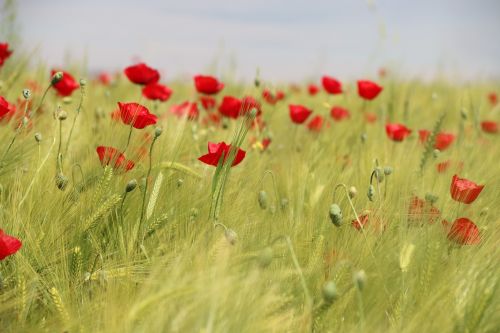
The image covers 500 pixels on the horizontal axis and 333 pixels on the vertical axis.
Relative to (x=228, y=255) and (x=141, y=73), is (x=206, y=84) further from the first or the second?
(x=228, y=255)

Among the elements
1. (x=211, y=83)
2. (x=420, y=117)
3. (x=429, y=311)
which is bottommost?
(x=420, y=117)

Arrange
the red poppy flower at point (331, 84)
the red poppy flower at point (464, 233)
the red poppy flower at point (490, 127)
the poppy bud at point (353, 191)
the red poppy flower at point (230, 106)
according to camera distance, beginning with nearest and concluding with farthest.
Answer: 1. the red poppy flower at point (464, 233)
2. the poppy bud at point (353, 191)
3. the red poppy flower at point (230, 106)
4. the red poppy flower at point (331, 84)
5. the red poppy flower at point (490, 127)

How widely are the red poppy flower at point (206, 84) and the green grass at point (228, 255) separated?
57cm

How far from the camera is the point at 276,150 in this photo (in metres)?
2.19

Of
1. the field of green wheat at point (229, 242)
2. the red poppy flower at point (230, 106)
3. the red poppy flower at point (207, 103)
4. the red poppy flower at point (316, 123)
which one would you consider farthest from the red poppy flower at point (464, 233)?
the red poppy flower at point (207, 103)

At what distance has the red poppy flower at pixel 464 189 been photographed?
1191 mm

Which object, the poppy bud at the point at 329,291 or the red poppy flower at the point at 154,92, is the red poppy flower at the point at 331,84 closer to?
the red poppy flower at the point at 154,92

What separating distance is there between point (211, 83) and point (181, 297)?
1.45 metres

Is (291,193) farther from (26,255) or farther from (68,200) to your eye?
(26,255)

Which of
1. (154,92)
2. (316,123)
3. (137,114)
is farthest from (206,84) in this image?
(137,114)

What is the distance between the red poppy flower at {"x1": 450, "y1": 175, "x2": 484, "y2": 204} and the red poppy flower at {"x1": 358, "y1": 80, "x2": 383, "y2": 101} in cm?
114

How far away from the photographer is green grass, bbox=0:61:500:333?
80 centimetres

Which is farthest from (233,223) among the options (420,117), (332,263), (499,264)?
(420,117)

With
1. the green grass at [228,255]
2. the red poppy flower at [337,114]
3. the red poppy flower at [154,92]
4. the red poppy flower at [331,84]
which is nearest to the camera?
the green grass at [228,255]
